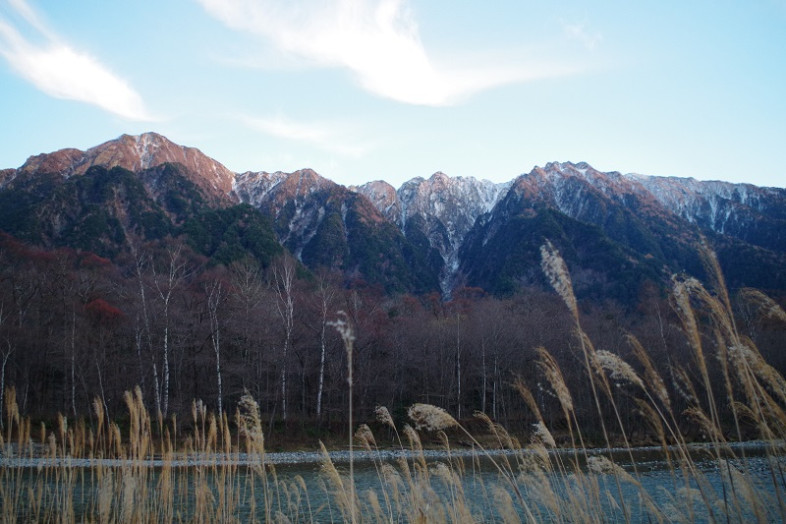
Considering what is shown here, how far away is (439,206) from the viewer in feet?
574

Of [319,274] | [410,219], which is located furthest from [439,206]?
[319,274]

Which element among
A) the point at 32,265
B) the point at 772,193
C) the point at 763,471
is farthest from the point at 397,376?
the point at 772,193

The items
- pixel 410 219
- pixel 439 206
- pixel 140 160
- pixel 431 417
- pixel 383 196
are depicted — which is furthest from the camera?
pixel 439 206

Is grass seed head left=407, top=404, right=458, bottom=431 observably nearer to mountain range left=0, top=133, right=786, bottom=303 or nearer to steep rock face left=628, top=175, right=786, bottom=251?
mountain range left=0, top=133, right=786, bottom=303

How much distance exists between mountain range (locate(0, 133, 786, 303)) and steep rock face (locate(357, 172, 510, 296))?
0.56 meters

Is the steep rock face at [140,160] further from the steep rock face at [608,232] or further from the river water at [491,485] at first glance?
the river water at [491,485]

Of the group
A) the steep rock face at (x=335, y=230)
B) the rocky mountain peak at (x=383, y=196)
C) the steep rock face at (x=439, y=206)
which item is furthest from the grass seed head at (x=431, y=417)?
the rocky mountain peak at (x=383, y=196)

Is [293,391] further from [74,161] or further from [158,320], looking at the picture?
[74,161]

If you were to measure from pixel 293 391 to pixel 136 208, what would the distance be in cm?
6901

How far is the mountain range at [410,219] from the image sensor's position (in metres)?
85.3

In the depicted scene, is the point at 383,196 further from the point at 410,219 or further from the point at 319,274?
the point at 319,274

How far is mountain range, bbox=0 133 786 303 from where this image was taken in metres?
85.3

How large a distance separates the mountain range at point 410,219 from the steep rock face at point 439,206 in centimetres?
56

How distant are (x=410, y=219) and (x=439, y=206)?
1750cm
